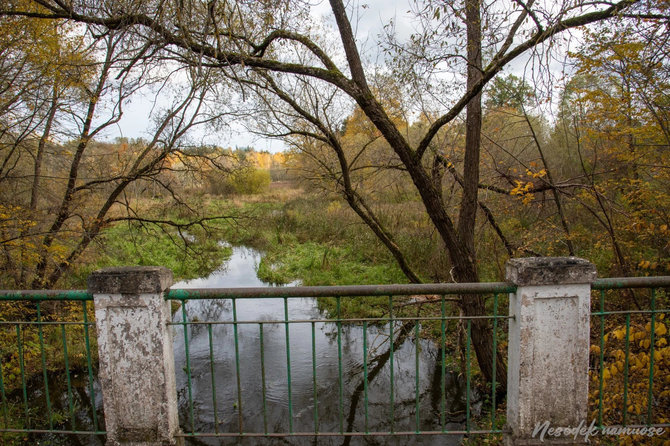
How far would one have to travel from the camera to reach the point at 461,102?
17.1 feet

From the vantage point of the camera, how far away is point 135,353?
276 cm

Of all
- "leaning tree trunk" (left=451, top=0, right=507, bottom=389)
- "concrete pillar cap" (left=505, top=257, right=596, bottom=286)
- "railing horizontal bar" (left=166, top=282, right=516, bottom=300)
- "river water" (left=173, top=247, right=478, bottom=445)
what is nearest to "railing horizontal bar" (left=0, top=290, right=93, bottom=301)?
"railing horizontal bar" (left=166, top=282, right=516, bottom=300)

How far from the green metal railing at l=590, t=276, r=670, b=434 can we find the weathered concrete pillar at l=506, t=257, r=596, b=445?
182 millimetres

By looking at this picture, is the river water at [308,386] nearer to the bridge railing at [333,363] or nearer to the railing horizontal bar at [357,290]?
the bridge railing at [333,363]

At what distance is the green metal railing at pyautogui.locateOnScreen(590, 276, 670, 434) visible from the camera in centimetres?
280

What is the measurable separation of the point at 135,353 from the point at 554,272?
110 inches

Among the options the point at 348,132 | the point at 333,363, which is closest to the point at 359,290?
Result: the point at 333,363

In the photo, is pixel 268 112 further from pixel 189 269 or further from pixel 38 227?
pixel 189 269

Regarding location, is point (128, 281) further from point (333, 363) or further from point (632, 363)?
point (333, 363)

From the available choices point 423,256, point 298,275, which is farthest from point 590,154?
point 298,275

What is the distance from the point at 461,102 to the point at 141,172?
6.83 m

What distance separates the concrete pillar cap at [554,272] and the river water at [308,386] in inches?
123

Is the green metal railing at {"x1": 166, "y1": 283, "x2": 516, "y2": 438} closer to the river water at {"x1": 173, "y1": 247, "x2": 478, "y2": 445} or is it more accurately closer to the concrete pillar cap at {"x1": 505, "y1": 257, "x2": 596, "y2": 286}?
the river water at {"x1": 173, "y1": 247, "x2": 478, "y2": 445}

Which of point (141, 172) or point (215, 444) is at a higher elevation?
point (141, 172)
